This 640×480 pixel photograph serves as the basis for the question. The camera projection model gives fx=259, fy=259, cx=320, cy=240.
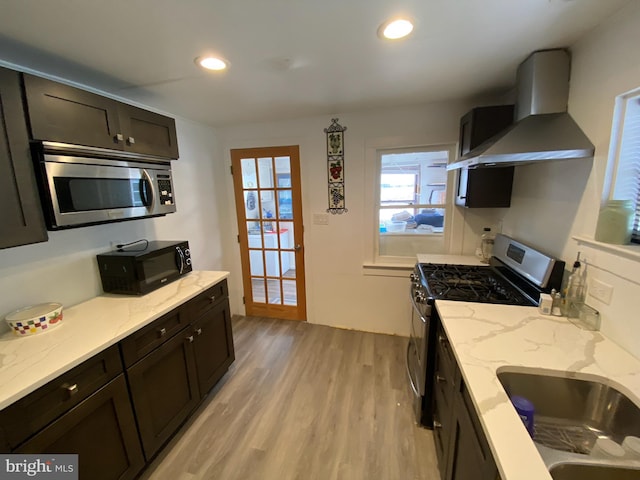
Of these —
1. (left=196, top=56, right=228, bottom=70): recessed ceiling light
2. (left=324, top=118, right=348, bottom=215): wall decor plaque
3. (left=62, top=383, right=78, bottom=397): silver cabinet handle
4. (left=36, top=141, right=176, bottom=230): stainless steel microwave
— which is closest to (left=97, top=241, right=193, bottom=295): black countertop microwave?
(left=36, top=141, right=176, bottom=230): stainless steel microwave

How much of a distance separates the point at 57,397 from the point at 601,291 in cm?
244

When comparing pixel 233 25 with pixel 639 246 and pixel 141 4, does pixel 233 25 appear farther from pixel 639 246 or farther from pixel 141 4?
pixel 639 246

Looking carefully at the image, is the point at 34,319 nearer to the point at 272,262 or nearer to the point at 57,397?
the point at 57,397

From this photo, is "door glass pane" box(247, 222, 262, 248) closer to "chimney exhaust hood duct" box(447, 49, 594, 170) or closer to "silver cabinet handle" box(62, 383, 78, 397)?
"silver cabinet handle" box(62, 383, 78, 397)

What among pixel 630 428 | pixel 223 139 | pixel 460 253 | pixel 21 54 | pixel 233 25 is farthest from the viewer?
pixel 223 139

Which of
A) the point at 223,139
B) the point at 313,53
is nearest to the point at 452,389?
the point at 313,53

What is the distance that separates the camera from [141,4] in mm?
1033

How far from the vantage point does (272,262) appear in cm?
317

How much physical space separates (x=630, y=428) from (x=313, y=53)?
212 cm

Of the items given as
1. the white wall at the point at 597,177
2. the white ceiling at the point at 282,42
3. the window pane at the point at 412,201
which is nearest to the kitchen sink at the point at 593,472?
the white wall at the point at 597,177

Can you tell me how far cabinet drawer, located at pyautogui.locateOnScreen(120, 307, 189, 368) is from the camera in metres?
1.37

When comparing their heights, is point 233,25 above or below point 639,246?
above

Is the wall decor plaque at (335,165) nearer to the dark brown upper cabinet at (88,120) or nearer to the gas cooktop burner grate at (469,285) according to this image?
the gas cooktop burner grate at (469,285)

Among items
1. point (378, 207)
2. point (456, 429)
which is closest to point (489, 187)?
point (378, 207)
